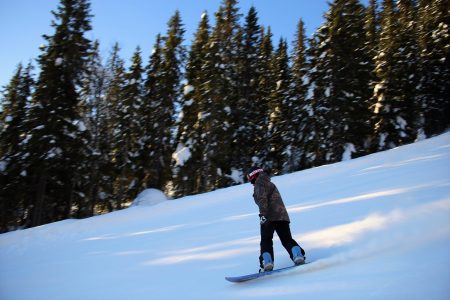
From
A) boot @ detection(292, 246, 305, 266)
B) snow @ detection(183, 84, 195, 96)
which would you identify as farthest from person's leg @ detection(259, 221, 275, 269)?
snow @ detection(183, 84, 195, 96)

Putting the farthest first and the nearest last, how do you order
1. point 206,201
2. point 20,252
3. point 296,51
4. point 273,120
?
point 296,51 → point 273,120 → point 206,201 → point 20,252

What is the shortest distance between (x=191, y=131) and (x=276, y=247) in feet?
73.1

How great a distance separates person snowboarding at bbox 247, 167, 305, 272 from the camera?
20.3 ft

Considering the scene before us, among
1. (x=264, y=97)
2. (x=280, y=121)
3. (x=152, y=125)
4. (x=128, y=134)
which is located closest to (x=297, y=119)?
(x=280, y=121)

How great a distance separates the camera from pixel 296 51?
36500mm

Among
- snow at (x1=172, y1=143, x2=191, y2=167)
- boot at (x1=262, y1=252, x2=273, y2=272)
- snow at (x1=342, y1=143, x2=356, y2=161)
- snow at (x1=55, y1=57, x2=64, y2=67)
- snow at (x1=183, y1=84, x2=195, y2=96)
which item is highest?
snow at (x1=55, y1=57, x2=64, y2=67)

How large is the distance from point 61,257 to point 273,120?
25.2 meters

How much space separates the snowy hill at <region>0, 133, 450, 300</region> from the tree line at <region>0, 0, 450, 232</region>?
13163mm

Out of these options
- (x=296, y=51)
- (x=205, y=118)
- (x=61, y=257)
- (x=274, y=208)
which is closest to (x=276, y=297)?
(x=274, y=208)

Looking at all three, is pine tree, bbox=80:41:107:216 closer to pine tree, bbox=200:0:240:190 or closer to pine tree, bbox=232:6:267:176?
pine tree, bbox=200:0:240:190

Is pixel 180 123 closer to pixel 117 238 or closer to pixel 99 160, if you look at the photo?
pixel 99 160

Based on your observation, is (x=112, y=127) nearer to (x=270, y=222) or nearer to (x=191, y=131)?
(x=191, y=131)

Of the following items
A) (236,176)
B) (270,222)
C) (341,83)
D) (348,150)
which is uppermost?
(341,83)

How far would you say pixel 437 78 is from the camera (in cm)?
3161
